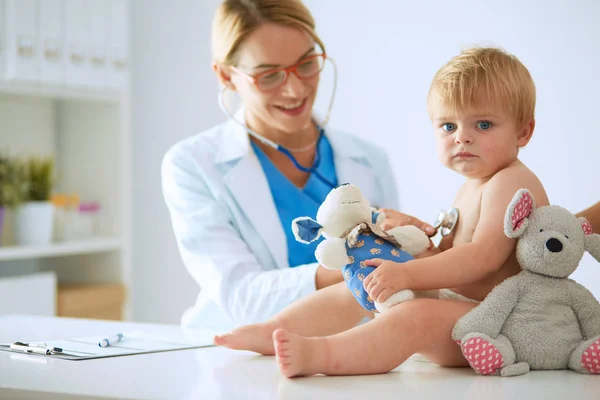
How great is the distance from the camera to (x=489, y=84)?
1.00 m

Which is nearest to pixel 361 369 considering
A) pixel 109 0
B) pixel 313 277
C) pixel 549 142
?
pixel 313 277

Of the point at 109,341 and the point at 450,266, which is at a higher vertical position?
the point at 450,266

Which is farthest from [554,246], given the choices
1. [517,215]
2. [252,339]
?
[252,339]

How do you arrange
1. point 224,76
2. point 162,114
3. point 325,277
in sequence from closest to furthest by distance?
point 325,277
point 224,76
point 162,114

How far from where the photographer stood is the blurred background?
279cm

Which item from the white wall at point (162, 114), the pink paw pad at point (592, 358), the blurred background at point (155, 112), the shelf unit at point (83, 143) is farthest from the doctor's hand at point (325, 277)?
the white wall at point (162, 114)

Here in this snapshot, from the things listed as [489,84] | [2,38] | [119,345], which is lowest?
[119,345]

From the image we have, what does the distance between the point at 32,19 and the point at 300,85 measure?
1540mm

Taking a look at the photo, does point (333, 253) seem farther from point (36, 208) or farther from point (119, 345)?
point (36, 208)

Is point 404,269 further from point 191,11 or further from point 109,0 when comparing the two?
point 191,11

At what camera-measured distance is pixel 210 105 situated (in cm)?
355

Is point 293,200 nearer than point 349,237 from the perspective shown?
No

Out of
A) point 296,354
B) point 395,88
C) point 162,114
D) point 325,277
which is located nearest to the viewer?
point 296,354

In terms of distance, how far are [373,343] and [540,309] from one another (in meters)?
0.22
